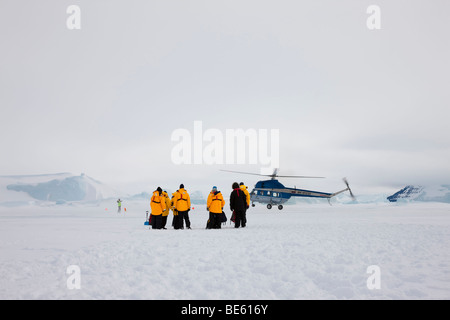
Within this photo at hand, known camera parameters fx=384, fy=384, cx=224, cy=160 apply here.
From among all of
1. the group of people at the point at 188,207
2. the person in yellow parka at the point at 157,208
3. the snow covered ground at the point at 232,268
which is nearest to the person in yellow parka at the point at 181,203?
the group of people at the point at 188,207

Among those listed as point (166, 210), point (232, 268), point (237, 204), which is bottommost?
point (232, 268)

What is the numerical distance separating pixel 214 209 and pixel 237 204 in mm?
1013

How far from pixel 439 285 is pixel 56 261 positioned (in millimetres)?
7859

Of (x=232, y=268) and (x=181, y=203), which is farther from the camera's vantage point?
(x=181, y=203)

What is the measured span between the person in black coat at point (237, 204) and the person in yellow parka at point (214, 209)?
57 cm

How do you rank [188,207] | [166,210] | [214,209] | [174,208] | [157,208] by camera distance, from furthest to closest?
[166,210] < [157,208] < [188,207] < [174,208] < [214,209]

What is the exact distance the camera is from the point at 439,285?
6977 mm

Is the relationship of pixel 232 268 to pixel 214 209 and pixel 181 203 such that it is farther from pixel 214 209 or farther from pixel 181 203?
pixel 181 203

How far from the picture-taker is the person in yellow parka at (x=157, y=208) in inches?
633

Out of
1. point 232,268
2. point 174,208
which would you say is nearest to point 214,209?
point 174,208

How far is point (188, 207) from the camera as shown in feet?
52.6

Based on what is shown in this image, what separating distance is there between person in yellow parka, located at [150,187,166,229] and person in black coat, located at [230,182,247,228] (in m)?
2.92
